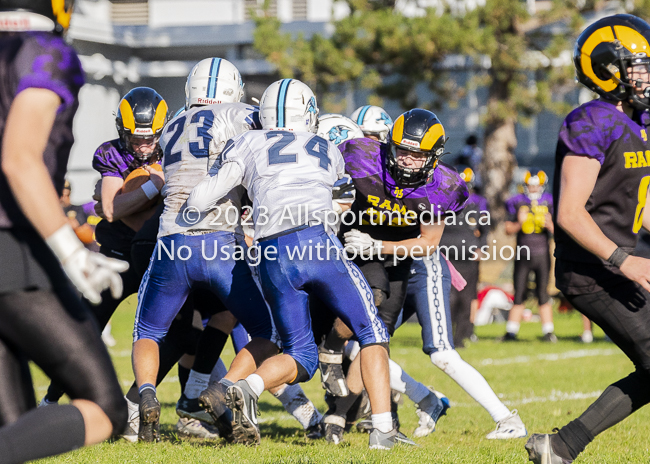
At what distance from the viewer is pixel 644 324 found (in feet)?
11.8

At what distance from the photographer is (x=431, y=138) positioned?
193 inches

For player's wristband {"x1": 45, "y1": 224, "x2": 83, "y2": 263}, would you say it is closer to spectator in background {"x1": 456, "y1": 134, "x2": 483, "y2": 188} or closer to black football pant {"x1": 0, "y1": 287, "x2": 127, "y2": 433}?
black football pant {"x1": 0, "y1": 287, "x2": 127, "y2": 433}

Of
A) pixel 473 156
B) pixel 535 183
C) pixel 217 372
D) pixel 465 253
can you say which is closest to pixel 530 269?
pixel 535 183

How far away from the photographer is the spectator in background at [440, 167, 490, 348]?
953 cm

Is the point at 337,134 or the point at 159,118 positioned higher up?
the point at 159,118

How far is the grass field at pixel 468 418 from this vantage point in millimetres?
4484

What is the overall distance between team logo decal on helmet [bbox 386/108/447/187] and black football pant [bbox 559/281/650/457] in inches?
58.1

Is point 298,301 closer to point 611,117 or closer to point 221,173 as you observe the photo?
point 221,173

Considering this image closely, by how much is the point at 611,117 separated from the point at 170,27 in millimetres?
20430

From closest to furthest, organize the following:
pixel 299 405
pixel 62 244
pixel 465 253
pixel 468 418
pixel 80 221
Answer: pixel 62 244
pixel 299 405
pixel 468 418
pixel 465 253
pixel 80 221

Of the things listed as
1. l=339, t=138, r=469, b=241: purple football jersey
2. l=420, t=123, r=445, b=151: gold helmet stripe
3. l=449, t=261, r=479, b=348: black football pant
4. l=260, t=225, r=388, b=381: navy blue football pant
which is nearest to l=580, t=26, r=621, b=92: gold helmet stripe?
l=420, t=123, r=445, b=151: gold helmet stripe

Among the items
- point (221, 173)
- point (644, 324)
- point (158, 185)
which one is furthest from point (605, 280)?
point (158, 185)

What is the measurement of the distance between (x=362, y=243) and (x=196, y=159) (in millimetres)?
1103

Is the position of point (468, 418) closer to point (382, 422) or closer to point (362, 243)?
point (382, 422)
